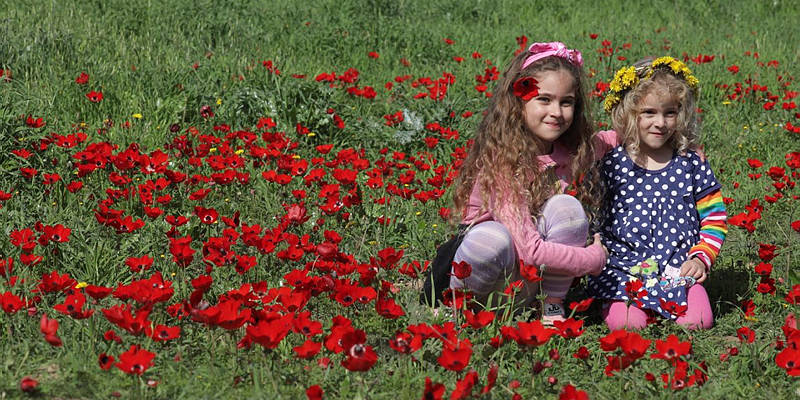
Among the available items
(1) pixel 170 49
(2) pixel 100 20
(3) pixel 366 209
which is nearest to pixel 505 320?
(3) pixel 366 209

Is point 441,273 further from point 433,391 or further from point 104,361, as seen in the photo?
point 104,361

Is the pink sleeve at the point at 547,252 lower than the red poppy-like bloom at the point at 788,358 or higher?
lower

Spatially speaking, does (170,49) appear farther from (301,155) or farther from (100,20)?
(301,155)

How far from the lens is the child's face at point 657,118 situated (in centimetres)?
332

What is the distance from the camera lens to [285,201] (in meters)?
3.99

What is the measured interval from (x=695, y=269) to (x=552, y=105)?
2.70 ft

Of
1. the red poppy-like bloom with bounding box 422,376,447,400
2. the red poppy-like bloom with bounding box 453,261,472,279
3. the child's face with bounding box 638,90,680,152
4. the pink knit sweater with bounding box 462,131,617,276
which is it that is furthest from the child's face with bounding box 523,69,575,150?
the red poppy-like bloom with bounding box 422,376,447,400

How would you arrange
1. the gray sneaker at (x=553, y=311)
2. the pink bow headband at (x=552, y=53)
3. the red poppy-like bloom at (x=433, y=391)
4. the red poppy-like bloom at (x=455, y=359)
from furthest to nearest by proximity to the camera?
the pink bow headband at (x=552, y=53)
the gray sneaker at (x=553, y=311)
the red poppy-like bloom at (x=455, y=359)
the red poppy-like bloom at (x=433, y=391)

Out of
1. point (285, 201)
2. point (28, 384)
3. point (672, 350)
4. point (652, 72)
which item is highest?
point (652, 72)

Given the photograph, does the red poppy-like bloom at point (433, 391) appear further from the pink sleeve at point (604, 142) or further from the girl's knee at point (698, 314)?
the pink sleeve at point (604, 142)

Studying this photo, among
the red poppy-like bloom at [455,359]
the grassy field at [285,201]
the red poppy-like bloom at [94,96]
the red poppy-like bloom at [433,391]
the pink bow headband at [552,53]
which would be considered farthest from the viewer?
the red poppy-like bloom at [94,96]

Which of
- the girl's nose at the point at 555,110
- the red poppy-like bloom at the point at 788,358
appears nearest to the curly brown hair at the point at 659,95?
the girl's nose at the point at 555,110

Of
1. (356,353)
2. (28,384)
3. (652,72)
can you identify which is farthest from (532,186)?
(28,384)

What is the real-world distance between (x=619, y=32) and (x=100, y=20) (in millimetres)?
4975
